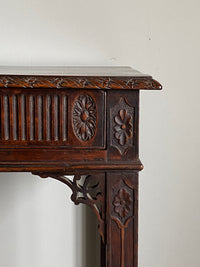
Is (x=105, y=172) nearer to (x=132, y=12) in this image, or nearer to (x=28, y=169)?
(x=28, y=169)

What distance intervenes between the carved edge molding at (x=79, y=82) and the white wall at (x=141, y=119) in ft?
1.40

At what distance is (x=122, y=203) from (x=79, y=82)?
0.22 m

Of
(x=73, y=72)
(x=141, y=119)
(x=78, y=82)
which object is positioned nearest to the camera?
(x=78, y=82)

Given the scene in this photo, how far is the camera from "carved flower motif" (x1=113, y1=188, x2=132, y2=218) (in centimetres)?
85

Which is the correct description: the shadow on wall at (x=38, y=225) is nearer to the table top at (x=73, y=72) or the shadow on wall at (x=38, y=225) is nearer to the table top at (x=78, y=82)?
the table top at (x=73, y=72)

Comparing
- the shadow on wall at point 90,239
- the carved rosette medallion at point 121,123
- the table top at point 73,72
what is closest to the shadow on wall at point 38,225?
the shadow on wall at point 90,239

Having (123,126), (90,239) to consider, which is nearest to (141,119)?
(90,239)

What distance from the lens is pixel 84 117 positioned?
84cm

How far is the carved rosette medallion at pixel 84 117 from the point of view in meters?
0.83

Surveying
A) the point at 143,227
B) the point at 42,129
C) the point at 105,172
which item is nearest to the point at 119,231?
the point at 105,172

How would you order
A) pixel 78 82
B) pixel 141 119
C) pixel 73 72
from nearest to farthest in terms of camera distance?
pixel 78 82
pixel 73 72
pixel 141 119

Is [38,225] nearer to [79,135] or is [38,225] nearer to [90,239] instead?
[90,239]

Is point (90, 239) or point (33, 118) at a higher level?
point (33, 118)

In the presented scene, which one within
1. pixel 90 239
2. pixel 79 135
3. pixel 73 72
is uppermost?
pixel 73 72
